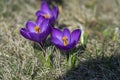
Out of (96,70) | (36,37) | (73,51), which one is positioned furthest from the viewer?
(73,51)

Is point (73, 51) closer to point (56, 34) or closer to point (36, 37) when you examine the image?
point (56, 34)

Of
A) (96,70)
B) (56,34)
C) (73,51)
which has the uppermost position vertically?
(56,34)

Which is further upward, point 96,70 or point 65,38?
point 65,38

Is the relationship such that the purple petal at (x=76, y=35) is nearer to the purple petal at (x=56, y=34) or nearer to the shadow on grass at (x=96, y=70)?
the purple petal at (x=56, y=34)

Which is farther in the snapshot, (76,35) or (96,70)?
(96,70)

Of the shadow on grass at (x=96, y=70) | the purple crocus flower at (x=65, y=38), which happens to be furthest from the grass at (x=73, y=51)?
the purple crocus flower at (x=65, y=38)

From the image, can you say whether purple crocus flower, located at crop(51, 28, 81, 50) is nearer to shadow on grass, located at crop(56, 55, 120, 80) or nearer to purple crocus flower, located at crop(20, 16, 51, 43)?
purple crocus flower, located at crop(20, 16, 51, 43)

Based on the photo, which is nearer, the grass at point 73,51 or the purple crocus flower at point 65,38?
the purple crocus flower at point 65,38

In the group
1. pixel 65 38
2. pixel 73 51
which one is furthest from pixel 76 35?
pixel 73 51
